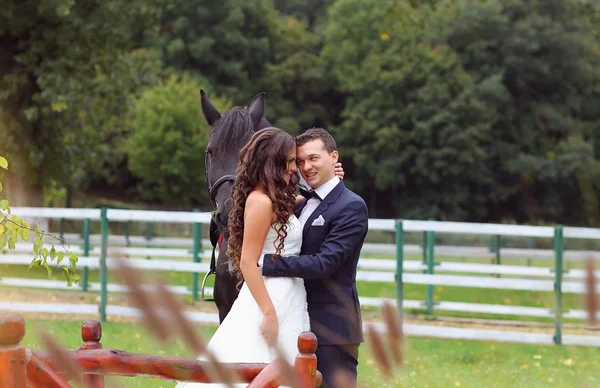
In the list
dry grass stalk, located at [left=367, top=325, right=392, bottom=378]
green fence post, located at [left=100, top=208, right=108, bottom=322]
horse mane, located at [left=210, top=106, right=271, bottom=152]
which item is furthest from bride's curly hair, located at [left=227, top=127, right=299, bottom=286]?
green fence post, located at [left=100, top=208, right=108, bottom=322]

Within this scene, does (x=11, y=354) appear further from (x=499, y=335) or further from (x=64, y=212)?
(x=64, y=212)

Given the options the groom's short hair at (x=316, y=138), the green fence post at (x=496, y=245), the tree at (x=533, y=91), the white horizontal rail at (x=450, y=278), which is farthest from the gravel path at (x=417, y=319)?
the tree at (x=533, y=91)

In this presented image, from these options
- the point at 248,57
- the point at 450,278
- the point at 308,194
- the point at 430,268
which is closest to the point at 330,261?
the point at 308,194

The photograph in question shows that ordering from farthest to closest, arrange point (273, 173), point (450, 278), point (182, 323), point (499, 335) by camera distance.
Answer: point (450, 278), point (499, 335), point (273, 173), point (182, 323)

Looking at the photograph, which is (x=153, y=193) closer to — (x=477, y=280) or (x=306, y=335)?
(x=477, y=280)

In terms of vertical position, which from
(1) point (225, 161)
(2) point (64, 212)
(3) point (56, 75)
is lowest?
(2) point (64, 212)

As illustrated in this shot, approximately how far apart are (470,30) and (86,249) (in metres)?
39.9

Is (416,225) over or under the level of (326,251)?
under

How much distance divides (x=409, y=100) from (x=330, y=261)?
46811 mm

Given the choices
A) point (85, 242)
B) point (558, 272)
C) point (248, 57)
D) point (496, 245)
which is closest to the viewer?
point (558, 272)

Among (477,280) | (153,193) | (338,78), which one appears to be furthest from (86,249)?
(338,78)

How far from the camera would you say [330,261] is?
3.86m

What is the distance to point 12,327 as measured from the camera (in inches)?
76.4

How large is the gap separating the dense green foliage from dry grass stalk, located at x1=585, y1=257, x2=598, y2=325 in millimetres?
41621
